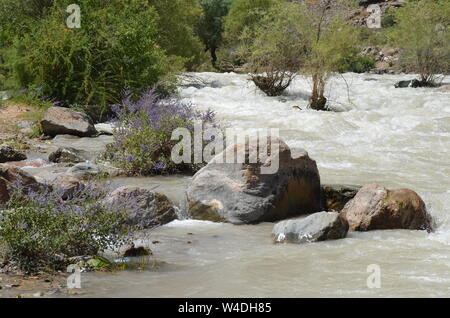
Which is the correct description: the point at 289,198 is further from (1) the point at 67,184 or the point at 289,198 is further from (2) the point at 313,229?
(1) the point at 67,184

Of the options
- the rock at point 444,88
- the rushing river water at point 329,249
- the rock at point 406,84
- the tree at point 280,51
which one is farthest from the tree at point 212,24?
the rushing river water at point 329,249

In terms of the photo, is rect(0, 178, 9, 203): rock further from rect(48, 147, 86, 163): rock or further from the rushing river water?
rect(48, 147, 86, 163): rock

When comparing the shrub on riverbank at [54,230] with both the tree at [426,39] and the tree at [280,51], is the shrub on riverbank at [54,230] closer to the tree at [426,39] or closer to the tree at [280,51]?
the tree at [280,51]

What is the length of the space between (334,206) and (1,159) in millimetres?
5590

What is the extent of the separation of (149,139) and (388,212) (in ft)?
12.4

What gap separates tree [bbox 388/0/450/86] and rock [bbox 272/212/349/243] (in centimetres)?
1752

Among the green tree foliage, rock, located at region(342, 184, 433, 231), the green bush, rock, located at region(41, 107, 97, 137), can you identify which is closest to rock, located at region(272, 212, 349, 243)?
rock, located at region(342, 184, 433, 231)

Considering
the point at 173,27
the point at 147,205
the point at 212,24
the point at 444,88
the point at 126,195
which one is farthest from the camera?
the point at 212,24

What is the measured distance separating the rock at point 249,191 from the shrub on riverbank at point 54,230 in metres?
2.03

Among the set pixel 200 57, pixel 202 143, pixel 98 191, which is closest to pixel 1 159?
pixel 202 143

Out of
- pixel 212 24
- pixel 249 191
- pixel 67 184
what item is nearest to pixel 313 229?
pixel 249 191

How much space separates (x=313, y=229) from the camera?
20.9ft

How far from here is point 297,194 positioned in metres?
7.69
